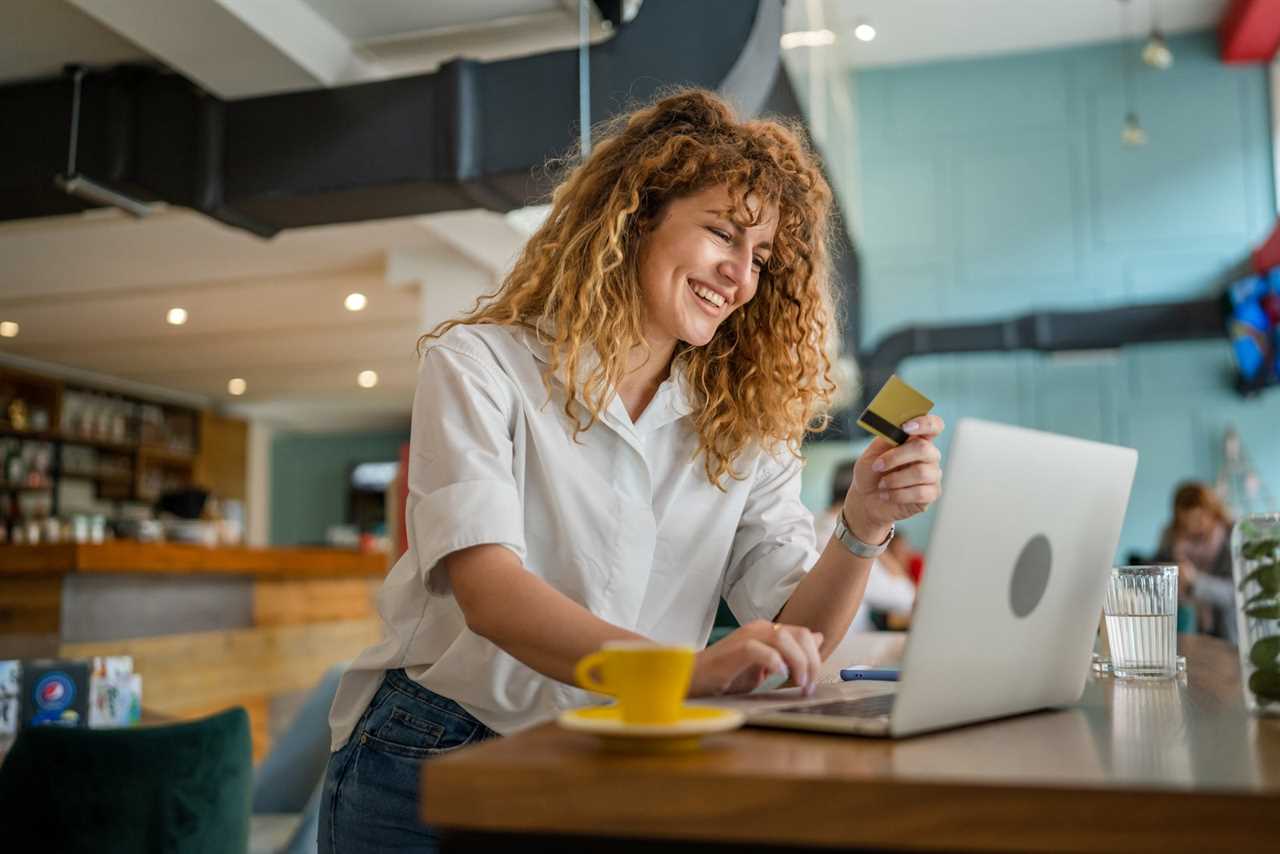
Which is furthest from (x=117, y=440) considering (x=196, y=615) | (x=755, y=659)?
(x=755, y=659)

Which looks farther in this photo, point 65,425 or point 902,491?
point 65,425

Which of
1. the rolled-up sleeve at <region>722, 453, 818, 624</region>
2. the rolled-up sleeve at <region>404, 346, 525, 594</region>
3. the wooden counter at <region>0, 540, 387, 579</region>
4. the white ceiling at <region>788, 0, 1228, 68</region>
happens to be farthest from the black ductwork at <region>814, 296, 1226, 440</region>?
the rolled-up sleeve at <region>404, 346, 525, 594</region>

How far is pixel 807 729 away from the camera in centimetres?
84

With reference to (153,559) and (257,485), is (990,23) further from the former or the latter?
(257,485)

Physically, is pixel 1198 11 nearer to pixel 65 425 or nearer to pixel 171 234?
pixel 171 234

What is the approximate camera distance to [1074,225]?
8250 mm

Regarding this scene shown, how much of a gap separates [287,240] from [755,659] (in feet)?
17.8

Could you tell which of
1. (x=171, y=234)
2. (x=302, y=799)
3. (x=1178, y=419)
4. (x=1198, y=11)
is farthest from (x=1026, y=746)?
(x=1198, y=11)

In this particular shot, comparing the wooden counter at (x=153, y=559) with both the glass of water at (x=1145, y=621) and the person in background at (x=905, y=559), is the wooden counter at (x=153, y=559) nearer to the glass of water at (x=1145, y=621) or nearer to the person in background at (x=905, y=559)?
the person in background at (x=905, y=559)

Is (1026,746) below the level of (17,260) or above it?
below

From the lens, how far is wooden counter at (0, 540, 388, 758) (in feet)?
18.2

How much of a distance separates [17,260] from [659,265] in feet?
19.6

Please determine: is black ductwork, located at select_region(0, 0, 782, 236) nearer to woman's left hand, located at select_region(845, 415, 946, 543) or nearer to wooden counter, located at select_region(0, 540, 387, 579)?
wooden counter, located at select_region(0, 540, 387, 579)

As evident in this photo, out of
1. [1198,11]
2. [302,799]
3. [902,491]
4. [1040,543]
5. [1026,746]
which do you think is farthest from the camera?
[1198,11]
